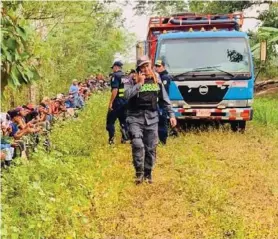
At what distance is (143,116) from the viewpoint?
6.93 metres

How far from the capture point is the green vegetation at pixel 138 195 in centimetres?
517

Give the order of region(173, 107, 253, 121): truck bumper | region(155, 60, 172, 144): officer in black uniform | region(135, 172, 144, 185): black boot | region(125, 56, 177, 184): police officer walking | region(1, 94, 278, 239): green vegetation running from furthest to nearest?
region(173, 107, 253, 121): truck bumper
region(155, 60, 172, 144): officer in black uniform
region(135, 172, 144, 185): black boot
region(125, 56, 177, 184): police officer walking
region(1, 94, 278, 239): green vegetation

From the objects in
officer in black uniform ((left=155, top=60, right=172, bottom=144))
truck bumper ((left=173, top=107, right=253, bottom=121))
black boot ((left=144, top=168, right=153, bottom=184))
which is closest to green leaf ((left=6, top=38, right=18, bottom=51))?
black boot ((left=144, top=168, right=153, bottom=184))

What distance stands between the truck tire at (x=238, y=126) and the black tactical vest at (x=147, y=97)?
4.55 meters

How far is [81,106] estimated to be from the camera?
14.5 metres

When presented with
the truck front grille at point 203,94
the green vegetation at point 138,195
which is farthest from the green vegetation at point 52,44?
the truck front grille at point 203,94

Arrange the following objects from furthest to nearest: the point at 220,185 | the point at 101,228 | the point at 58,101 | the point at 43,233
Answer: the point at 58,101
the point at 220,185
the point at 101,228
the point at 43,233

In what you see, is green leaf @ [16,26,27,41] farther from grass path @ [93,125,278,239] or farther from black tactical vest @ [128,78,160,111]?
black tactical vest @ [128,78,160,111]

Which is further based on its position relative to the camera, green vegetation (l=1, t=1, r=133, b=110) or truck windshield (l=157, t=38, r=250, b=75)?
truck windshield (l=157, t=38, r=250, b=75)

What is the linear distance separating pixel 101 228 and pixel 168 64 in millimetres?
5619

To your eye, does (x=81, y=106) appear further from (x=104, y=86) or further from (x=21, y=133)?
(x=104, y=86)

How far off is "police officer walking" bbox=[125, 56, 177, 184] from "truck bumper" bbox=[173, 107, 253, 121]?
3.49m

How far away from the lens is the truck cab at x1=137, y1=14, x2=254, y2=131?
1036 centimetres

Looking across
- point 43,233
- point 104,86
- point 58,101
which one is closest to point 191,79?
point 58,101
